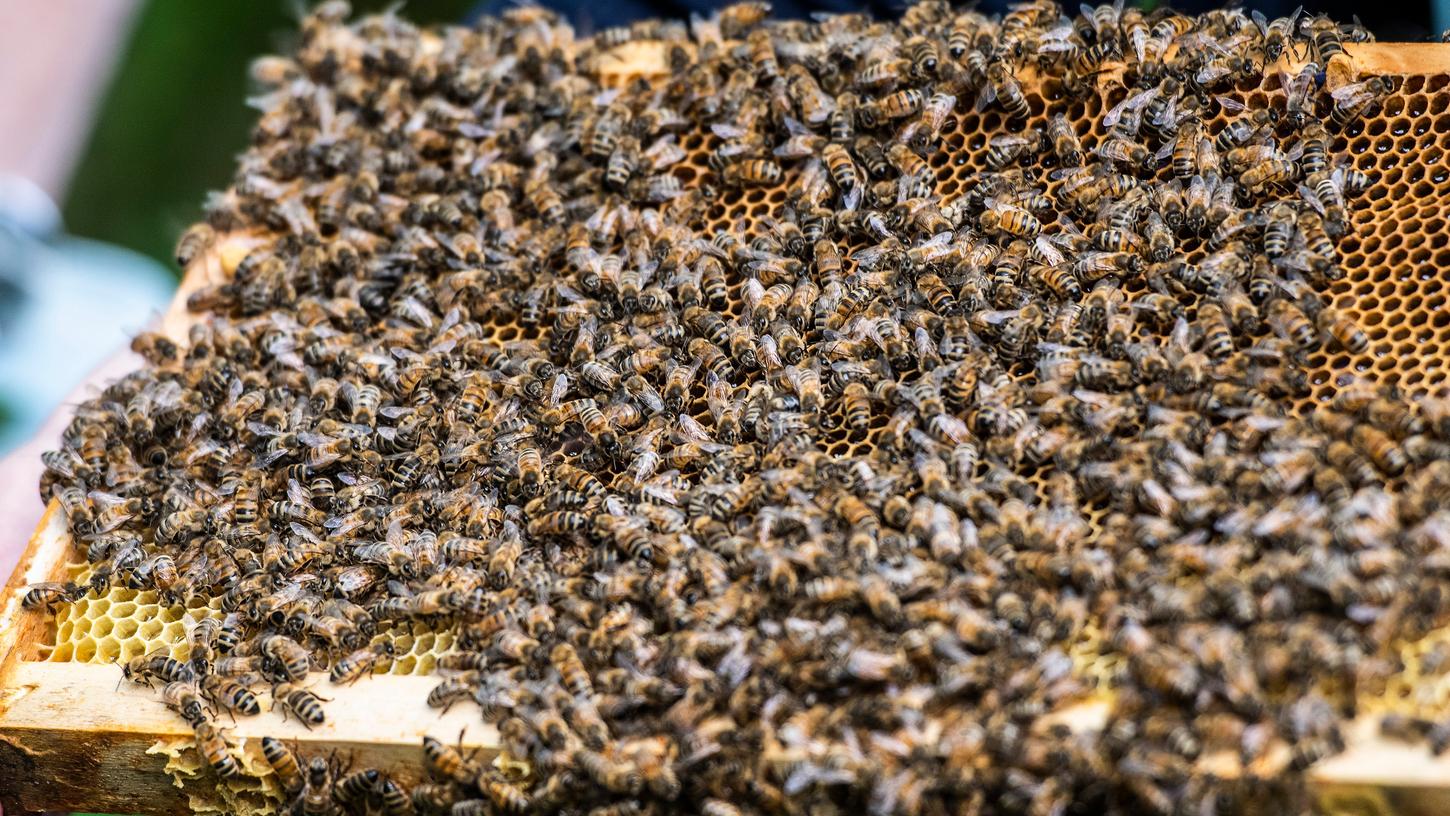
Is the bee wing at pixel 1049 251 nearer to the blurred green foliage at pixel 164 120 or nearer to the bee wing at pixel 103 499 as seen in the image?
the bee wing at pixel 103 499

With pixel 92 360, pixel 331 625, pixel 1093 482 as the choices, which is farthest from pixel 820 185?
pixel 92 360

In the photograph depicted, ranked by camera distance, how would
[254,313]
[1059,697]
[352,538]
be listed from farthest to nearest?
1. [254,313]
2. [352,538]
3. [1059,697]

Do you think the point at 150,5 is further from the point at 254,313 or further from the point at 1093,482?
the point at 1093,482

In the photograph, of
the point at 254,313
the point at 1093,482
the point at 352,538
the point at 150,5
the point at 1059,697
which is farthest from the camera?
the point at 150,5

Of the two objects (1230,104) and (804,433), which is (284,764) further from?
(1230,104)

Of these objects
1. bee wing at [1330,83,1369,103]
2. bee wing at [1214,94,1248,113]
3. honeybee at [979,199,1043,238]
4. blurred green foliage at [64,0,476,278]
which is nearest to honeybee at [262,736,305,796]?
honeybee at [979,199,1043,238]

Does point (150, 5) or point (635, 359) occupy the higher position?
point (635, 359)

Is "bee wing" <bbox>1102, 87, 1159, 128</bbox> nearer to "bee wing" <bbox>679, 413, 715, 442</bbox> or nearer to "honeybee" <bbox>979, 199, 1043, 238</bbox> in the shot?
"honeybee" <bbox>979, 199, 1043, 238</bbox>
